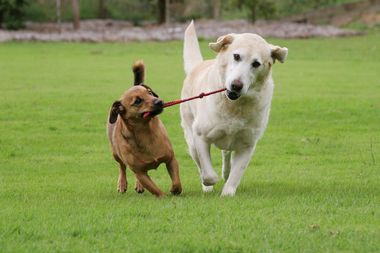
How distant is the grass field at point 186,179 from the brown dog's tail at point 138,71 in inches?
51.5

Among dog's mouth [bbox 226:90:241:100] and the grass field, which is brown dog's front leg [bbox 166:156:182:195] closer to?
the grass field

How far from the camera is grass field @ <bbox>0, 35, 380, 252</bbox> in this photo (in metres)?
6.55

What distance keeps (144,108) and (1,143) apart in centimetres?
634

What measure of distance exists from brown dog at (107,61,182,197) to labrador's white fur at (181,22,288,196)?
43 centimetres

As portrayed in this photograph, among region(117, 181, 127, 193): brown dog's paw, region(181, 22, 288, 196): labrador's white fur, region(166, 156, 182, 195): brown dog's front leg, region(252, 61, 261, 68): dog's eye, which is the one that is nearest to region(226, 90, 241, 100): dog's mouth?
region(181, 22, 288, 196): labrador's white fur

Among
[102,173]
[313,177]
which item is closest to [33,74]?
[102,173]

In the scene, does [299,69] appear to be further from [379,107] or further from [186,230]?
[186,230]

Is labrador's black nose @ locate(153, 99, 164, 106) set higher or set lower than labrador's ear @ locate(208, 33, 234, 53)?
lower

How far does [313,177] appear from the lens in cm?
1091

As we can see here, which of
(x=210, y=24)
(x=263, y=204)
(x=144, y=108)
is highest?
(x=144, y=108)

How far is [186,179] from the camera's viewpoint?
11242 millimetres

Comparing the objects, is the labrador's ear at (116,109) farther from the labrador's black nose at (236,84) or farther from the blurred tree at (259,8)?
the blurred tree at (259,8)

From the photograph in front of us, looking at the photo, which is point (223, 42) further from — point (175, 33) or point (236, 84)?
point (175, 33)

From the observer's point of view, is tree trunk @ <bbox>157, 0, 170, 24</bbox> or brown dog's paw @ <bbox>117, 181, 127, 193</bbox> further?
tree trunk @ <bbox>157, 0, 170, 24</bbox>
